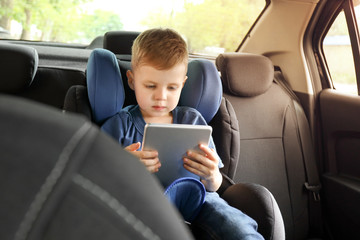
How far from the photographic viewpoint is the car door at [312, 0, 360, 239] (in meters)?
2.52

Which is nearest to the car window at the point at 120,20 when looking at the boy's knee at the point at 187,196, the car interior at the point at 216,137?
the car interior at the point at 216,137

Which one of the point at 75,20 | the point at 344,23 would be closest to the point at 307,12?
the point at 344,23

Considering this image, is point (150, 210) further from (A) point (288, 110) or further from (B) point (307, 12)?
(B) point (307, 12)

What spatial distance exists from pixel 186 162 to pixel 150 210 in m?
1.18

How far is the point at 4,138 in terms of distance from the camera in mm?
472

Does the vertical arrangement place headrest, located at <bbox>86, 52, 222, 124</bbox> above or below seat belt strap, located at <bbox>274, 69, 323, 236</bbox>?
above

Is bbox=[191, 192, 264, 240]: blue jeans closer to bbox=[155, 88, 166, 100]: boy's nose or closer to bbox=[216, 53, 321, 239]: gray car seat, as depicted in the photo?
bbox=[155, 88, 166, 100]: boy's nose

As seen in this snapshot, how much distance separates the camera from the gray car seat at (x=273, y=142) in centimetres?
257

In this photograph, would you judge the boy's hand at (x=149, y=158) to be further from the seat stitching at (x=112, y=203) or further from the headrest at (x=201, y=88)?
the seat stitching at (x=112, y=203)

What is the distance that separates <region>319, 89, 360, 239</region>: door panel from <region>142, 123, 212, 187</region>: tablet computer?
131 cm

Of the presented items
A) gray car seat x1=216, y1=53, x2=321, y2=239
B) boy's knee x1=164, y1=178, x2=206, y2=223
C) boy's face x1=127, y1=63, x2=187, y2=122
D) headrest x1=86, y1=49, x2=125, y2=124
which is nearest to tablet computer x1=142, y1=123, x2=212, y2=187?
boy's knee x1=164, y1=178, x2=206, y2=223

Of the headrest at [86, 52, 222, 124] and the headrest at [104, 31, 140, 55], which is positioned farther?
the headrest at [104, 31, 140, 55]

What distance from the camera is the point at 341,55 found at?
2.73 m

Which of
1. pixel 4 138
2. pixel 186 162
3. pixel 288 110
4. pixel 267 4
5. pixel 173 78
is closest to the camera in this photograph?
pixel 4 138
